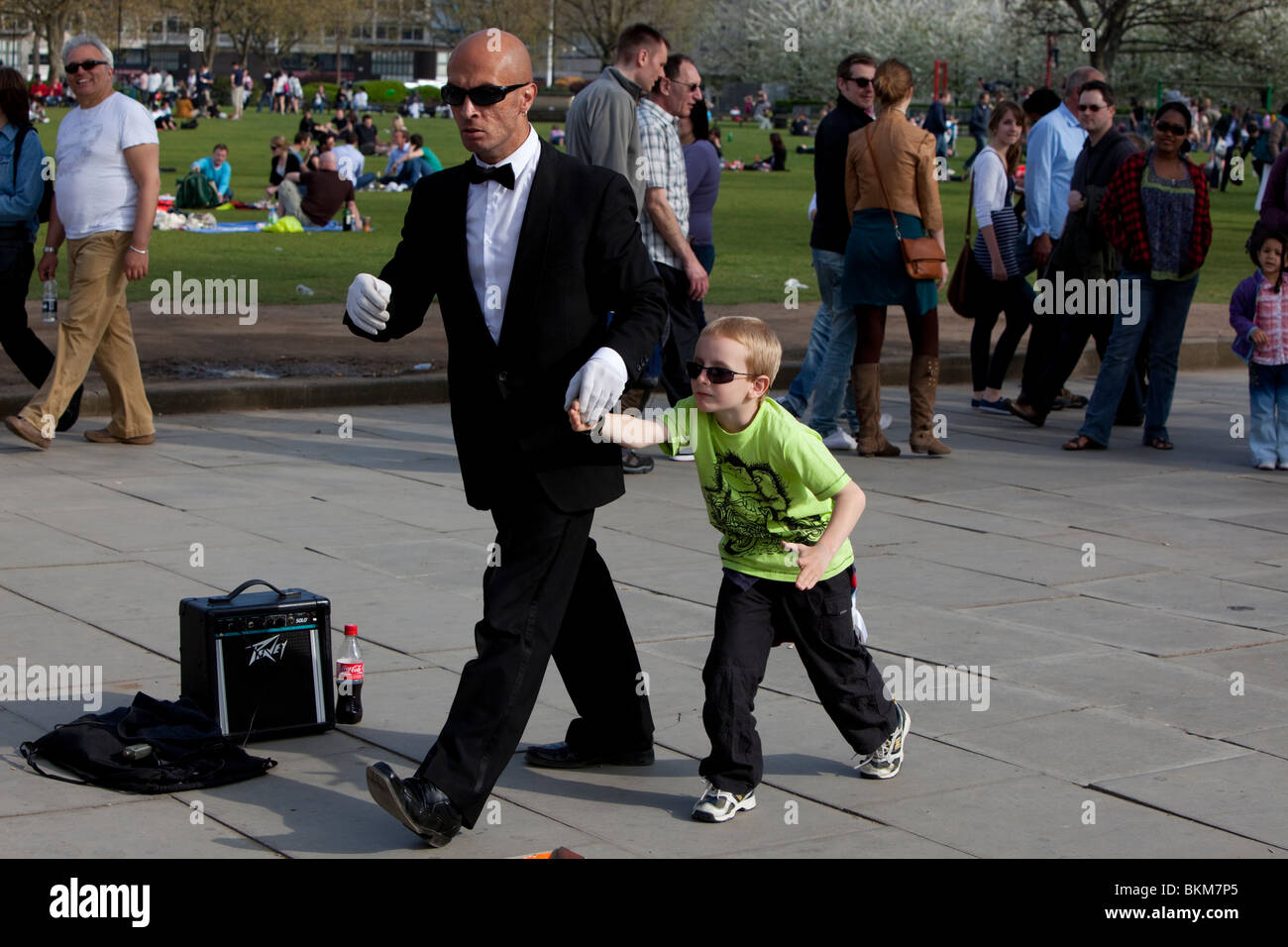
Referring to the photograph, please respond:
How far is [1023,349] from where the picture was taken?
45.8 feet

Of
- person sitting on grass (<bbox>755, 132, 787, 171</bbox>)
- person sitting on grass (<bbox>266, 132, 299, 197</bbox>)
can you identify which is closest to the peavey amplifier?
person sitting on grass (<bbox>266, 132, 299, 197</bbox>)

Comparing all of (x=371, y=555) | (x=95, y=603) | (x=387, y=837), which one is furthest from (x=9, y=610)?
(x=387, y=837)

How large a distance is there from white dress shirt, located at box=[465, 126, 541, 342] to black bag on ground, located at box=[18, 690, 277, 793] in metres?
1.37

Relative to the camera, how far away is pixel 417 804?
13.8 ft

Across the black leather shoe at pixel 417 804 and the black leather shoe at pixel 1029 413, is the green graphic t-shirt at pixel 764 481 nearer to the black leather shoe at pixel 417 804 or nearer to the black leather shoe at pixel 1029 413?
the black leather shoe at pixel 417 804

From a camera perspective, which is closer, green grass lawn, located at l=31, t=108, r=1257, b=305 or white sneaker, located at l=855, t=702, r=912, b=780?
white sneaker, located at l=855, t=702, r=912, b=780

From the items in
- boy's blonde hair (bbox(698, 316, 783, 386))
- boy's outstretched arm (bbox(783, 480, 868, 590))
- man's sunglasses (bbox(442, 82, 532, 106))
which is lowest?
boy's outstretched arm (bbox(783, 480, 868, 590))

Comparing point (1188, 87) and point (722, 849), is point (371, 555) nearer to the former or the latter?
point (722, 849)

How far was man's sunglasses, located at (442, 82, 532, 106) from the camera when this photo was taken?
14.3ft

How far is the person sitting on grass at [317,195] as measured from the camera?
2225 cm

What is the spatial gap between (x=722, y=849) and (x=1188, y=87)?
2477 inches

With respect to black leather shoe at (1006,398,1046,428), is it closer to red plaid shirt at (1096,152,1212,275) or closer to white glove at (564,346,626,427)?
red plaid shirt at (1096,152,1212,275)

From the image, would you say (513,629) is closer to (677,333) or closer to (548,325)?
(548,325)

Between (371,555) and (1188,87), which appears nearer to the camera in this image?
(371,555)
